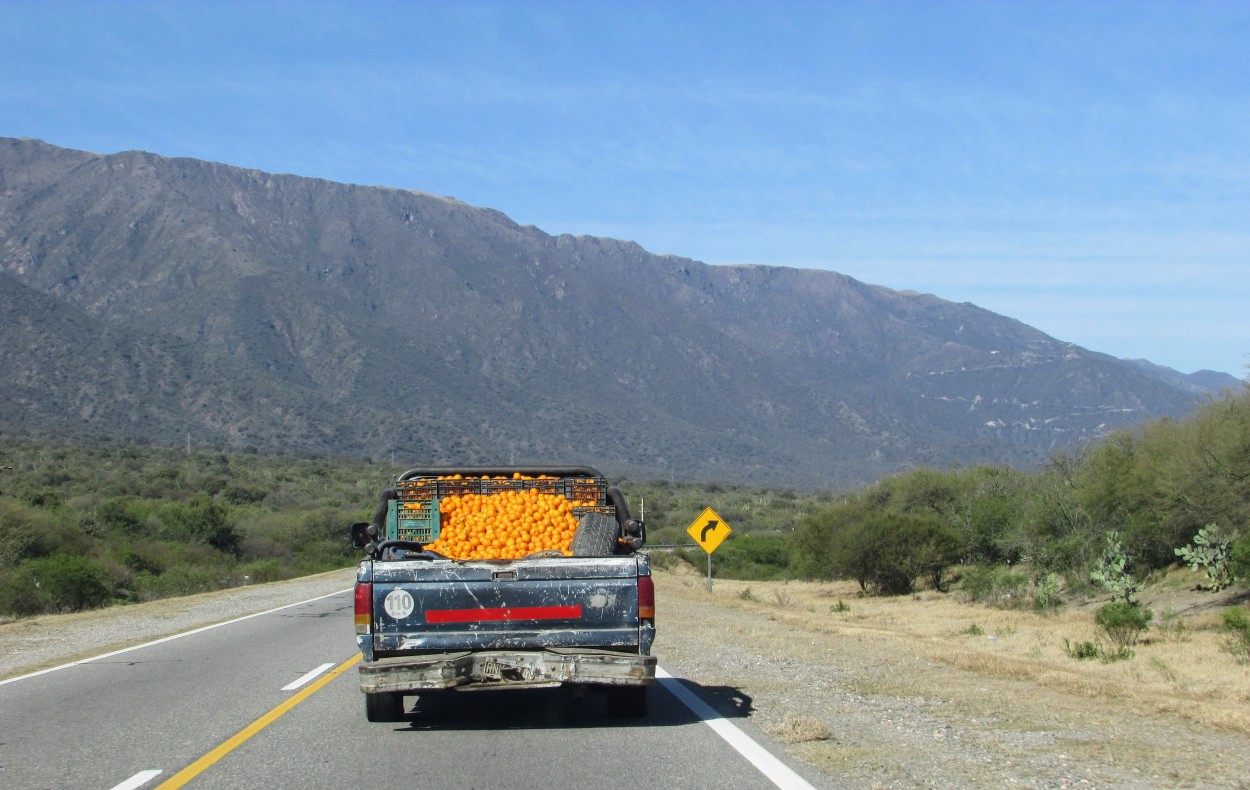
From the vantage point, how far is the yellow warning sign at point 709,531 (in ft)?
108

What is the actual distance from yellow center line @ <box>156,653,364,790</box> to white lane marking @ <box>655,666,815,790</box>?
3447 millimetres

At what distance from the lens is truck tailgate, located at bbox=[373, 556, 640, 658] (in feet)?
29.6

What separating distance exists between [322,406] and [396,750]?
12421cm

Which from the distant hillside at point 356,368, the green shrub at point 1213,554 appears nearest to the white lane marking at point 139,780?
the green shrub at point 1213,554

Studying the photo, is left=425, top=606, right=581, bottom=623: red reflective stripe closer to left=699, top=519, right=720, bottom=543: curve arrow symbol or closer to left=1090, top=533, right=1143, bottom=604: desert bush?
left=1090, top=533, right=1143, bottom=604: desert bush

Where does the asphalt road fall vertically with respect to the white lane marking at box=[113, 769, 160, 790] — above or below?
below

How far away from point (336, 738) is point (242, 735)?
2.45 feet

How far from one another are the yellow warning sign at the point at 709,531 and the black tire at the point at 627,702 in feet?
75.6

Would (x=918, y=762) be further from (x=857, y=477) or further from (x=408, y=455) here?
(x=857, y=477)

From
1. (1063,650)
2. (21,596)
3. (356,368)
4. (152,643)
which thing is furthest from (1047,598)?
(356,368)

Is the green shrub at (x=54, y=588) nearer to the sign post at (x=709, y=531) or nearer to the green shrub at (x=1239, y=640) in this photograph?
the sign post at (x=709, y=531)

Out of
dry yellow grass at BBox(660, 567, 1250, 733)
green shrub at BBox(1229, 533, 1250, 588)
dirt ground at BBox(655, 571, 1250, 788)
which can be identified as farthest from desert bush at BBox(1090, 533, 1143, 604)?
dirt ground at BBox(655, 571, 1250, 788)

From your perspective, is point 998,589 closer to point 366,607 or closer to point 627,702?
point 627,702

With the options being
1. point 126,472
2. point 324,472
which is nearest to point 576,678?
point 126,472
